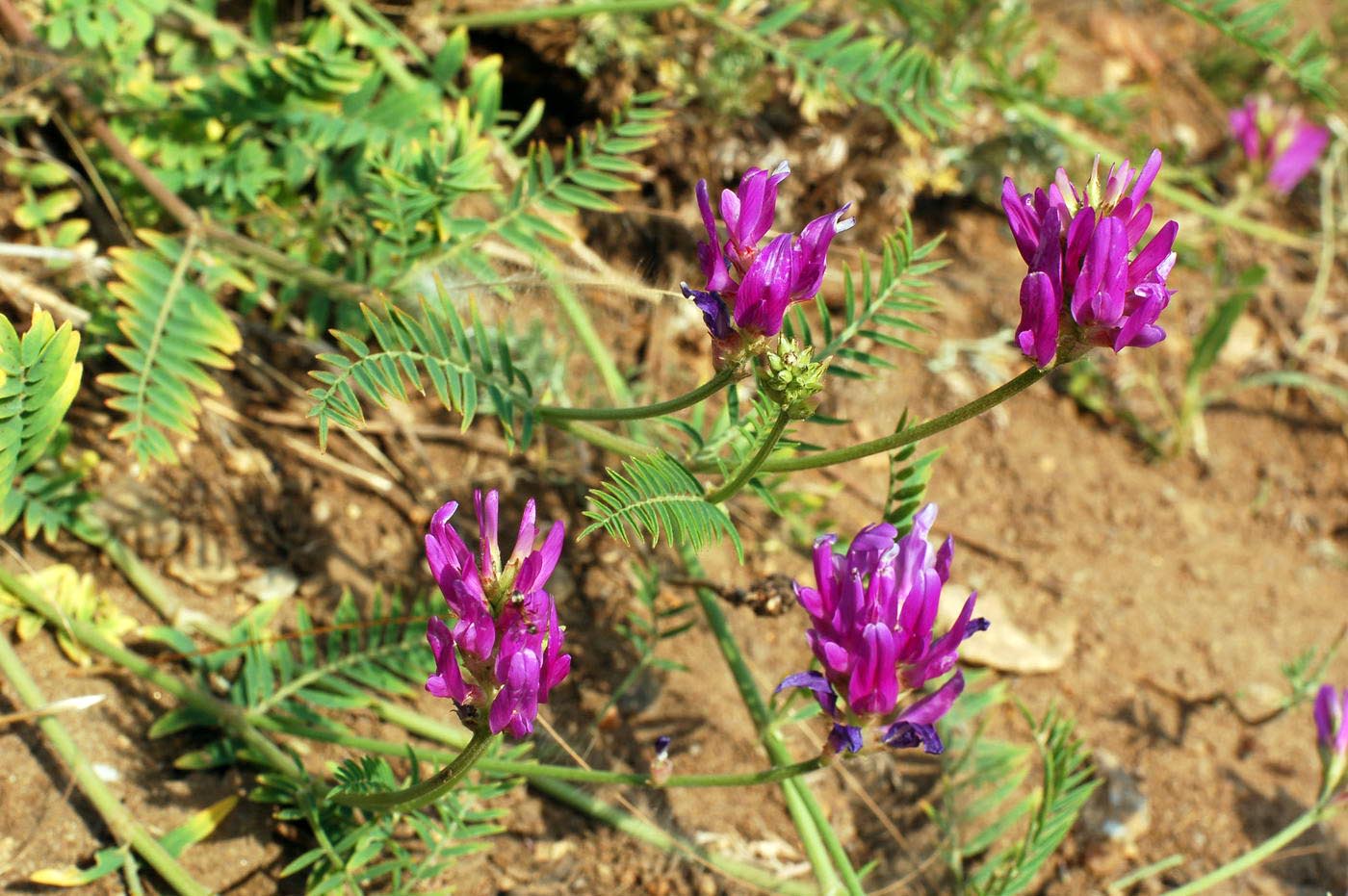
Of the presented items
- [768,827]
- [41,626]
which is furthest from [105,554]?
[768,827]

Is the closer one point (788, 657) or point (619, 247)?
point (788, 657)

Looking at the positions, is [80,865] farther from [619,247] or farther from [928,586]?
[619,247]

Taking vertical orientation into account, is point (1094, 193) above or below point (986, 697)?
above

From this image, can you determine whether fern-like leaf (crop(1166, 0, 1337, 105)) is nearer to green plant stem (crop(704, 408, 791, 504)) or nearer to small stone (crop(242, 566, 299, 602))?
green plant stem (crop(704, 408, 791, 504))

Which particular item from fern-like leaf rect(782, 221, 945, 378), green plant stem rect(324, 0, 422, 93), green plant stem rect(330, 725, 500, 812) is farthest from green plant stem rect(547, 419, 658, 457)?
green plant stem rect(324, 0, 422, 93)

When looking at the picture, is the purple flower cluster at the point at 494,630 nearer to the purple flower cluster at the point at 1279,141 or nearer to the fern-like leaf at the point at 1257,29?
the fern-like leaf at the point at 1257,29

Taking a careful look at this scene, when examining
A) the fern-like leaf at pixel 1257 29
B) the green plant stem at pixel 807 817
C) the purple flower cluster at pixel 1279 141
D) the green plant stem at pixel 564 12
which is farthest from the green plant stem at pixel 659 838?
A: the purple flower cluster at pixel 1279 141

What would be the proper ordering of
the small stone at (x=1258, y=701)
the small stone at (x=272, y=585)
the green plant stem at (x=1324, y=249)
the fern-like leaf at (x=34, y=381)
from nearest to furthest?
the fern-like leaf at (x=34, y=381)
the small stone at (x=272, y=585)
the small stone at (x=1258, y=701)
the green plant stem at (x=1324, y=249)
